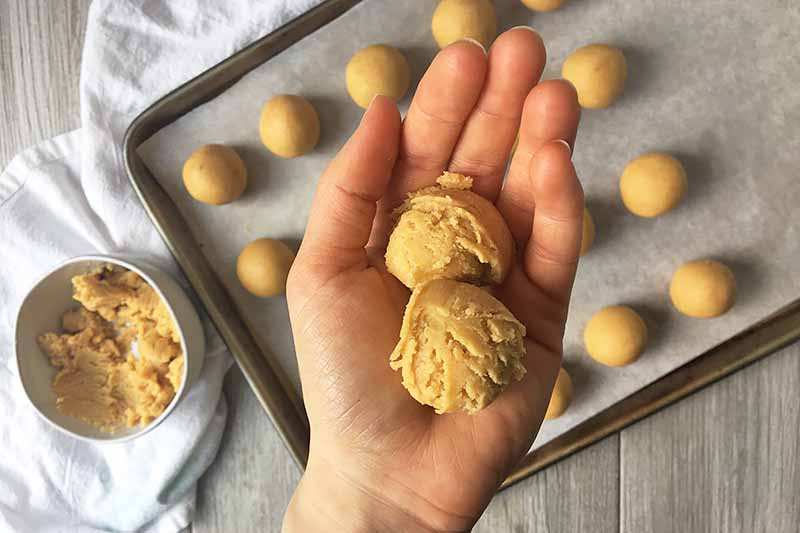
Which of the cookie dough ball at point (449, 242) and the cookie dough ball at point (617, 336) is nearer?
the cookie dough ball at point (449, 242)

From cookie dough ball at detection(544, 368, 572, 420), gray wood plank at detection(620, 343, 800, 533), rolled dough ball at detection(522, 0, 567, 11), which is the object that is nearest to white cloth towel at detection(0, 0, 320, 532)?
rolled dough ball at detection(522, 0, 567, 11)

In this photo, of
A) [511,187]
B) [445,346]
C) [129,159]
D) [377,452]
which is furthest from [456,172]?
[129,159]

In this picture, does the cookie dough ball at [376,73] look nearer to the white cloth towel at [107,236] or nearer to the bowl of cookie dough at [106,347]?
the white cloth towel at [107,236]

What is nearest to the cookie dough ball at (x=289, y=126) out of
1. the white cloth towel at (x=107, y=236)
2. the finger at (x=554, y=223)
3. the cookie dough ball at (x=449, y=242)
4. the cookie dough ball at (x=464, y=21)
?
the white cloth towel at (x=107, y=236)

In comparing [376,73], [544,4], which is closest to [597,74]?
[544,4]

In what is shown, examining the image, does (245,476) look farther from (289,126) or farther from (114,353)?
(289,126)

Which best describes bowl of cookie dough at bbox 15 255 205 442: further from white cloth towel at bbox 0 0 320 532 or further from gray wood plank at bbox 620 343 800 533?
gray wood plank at bbox 620 343 800 533
